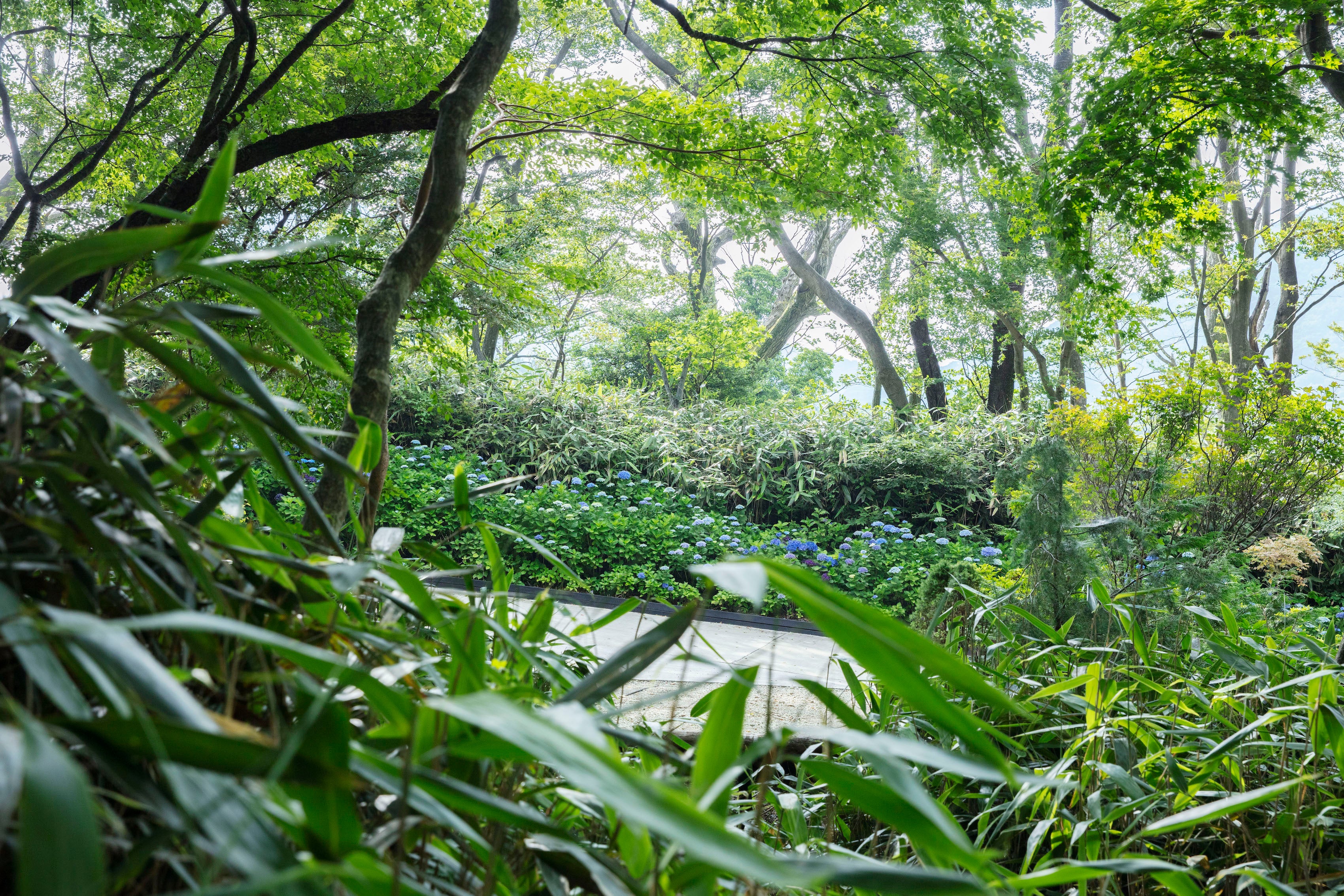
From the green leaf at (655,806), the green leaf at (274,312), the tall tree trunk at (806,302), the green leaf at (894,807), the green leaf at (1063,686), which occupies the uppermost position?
the tall tree trunk at (806,302)

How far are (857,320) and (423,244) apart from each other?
40.1ft

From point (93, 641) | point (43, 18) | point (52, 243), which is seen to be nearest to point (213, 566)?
point (93, 641)

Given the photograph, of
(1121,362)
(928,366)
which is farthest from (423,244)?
(928,366)

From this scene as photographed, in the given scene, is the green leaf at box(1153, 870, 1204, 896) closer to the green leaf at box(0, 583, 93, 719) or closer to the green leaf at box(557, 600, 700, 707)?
the green leaf at box(557, 600, 700, 707)

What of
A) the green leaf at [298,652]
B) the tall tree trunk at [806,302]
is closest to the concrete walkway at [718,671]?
the green leaf at [298,652]

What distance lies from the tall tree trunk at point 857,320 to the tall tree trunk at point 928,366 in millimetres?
553

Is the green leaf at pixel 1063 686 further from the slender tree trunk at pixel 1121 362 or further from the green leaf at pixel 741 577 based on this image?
the slender tree trunk at pixel 1121 362

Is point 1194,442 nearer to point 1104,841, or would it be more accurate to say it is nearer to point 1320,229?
point 1104,841

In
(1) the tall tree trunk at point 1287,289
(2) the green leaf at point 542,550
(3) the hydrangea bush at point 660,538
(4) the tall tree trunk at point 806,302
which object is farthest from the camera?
(4) the tall tree trunk at point 806,302

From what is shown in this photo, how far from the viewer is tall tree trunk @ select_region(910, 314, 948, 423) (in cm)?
1083

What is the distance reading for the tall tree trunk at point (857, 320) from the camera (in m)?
12.4

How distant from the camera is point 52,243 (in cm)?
297

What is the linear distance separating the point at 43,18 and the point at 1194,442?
24.6 feet

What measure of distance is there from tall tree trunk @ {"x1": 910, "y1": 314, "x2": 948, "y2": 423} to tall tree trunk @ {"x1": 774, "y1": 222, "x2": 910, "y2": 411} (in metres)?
0.55
